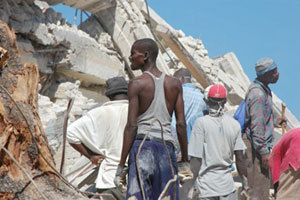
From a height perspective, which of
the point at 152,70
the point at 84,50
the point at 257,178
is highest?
the point at 84,50

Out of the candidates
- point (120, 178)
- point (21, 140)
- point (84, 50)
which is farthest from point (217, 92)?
point (84, 50)

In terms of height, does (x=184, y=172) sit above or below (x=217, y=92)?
below

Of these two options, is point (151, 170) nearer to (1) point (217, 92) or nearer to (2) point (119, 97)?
(2) point (119, 97)

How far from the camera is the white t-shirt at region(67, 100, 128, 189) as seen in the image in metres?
4.91

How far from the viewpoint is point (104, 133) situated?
4.94 m

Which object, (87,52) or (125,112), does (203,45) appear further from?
(125,112)

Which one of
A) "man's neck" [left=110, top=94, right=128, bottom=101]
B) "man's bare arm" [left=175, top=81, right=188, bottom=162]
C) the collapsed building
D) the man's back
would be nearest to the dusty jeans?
"man's bare arm" [left=175, top=81, right=188, bottom=162]

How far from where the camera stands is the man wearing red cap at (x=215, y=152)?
5.02 meters

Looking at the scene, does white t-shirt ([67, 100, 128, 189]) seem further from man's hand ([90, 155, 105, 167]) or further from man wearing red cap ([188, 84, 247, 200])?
man wearing red cap ([188, 84, 247, 200])

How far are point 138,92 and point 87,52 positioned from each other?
8.46 m

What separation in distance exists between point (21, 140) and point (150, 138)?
1134mm

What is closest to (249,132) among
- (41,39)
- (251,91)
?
(251,91)

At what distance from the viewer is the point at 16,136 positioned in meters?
3.20

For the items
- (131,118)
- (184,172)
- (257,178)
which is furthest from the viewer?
(257,178)
